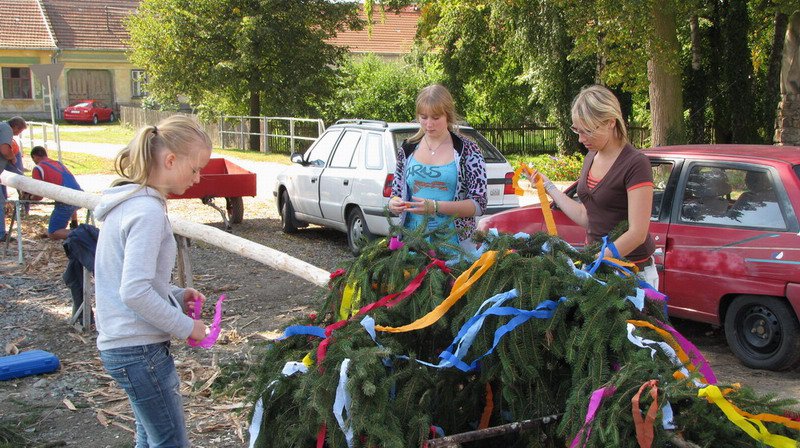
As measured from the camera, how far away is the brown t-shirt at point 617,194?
406 cm

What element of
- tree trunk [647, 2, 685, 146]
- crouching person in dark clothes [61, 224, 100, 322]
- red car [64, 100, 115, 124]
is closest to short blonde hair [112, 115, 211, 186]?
crouching person in dark clothes [61, 224, 100, 322]

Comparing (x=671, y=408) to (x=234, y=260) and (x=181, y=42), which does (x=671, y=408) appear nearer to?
(x=234, y=260)

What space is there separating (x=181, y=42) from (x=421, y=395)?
31106mm

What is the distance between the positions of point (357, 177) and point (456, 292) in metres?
7.67

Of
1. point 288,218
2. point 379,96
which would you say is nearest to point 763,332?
point 288,218

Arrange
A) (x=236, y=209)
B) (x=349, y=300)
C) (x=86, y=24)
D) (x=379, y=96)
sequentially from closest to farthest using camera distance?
(x=349, y=300) < (x=236, y=209) < (x=379, y=96) < (x=86, y=24)

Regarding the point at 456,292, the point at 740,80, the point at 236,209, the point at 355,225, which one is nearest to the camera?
the point at 456,292

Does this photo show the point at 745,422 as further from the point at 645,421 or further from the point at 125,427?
the point at 125,427

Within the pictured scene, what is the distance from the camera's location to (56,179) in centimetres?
1067

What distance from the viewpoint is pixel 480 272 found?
10.9 feet

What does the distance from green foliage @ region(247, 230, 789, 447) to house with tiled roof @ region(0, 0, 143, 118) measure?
53.1 m

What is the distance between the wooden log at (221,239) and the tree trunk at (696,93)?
18.5 metres

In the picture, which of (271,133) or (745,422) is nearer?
(745,422)

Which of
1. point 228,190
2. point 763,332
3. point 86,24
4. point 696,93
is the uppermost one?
point 86,24
